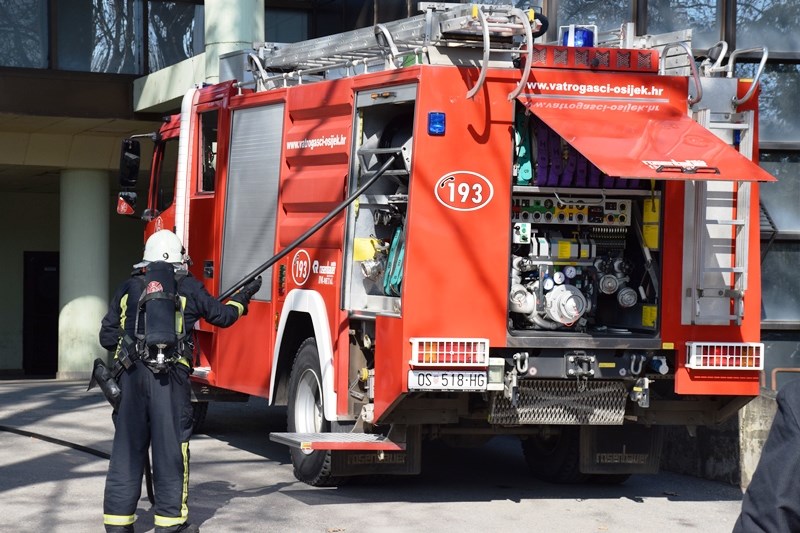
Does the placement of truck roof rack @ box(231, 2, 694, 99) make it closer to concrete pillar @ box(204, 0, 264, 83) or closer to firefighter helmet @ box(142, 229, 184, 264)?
firefighter helmet @ box(142, 229, 184, 264)

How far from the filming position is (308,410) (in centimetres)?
963

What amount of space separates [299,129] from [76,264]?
11.4 meters

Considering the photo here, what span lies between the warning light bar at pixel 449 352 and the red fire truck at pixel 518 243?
13mm

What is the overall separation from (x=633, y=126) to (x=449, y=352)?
1835 millimetres

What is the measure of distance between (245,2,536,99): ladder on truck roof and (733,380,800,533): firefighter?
542 cm

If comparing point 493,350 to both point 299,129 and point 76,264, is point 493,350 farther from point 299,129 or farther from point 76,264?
point 76,264

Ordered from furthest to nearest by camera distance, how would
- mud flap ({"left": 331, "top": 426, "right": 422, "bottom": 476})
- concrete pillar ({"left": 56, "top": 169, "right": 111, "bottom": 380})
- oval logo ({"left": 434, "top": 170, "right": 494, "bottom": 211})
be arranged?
concrete pillar ({"left": 56, "top": 169, "right": 111, "bottom": 380}) < mud flap ({"left": 331, "top": 426, "right": 422, "bottom": 476}) < oval logo ({"left": 434, "top": 170, "right": 494, "bottom": 211})

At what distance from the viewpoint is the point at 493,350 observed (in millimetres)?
8547

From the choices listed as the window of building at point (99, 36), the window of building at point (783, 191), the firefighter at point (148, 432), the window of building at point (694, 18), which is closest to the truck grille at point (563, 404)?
the firefighter at point (148, 432)

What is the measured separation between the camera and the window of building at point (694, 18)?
13336 mm

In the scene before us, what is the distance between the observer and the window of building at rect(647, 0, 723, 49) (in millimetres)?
13336

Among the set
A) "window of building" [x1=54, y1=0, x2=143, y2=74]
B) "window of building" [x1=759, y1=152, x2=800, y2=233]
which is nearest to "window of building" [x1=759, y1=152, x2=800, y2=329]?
"window of building" [x1=759, y1=152, x2=800, y2=233]

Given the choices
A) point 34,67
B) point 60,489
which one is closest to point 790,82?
point 60,489

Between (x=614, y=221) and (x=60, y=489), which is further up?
(x=614, y=221)
